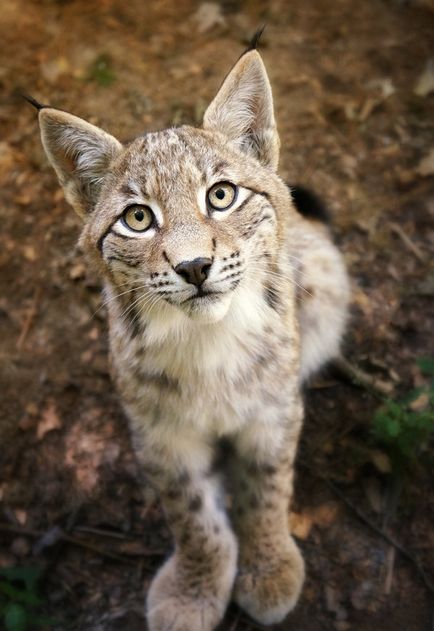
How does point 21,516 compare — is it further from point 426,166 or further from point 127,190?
point 426,166

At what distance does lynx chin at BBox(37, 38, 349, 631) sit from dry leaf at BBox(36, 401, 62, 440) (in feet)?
3.12

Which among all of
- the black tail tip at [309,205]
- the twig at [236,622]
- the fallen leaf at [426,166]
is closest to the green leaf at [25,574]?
the twig at [236,622]

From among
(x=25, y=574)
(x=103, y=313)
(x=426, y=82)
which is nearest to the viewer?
(x=25, y=574)

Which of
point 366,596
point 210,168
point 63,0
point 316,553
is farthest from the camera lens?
point 63,0

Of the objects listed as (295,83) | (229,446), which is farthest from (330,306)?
(295,83)

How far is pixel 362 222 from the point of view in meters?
3.82

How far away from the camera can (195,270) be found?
1.90 metres

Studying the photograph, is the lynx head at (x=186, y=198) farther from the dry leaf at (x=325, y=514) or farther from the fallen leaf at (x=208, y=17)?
the fallen leaf at (x=208, y=17)

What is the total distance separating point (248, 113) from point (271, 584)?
73.0 inches

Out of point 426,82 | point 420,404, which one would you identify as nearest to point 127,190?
point 420,404

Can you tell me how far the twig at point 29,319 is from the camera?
3682 mm

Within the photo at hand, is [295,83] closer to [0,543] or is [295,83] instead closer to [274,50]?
[274,50]

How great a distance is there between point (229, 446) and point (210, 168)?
1.29 m

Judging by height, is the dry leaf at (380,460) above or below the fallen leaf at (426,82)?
below
